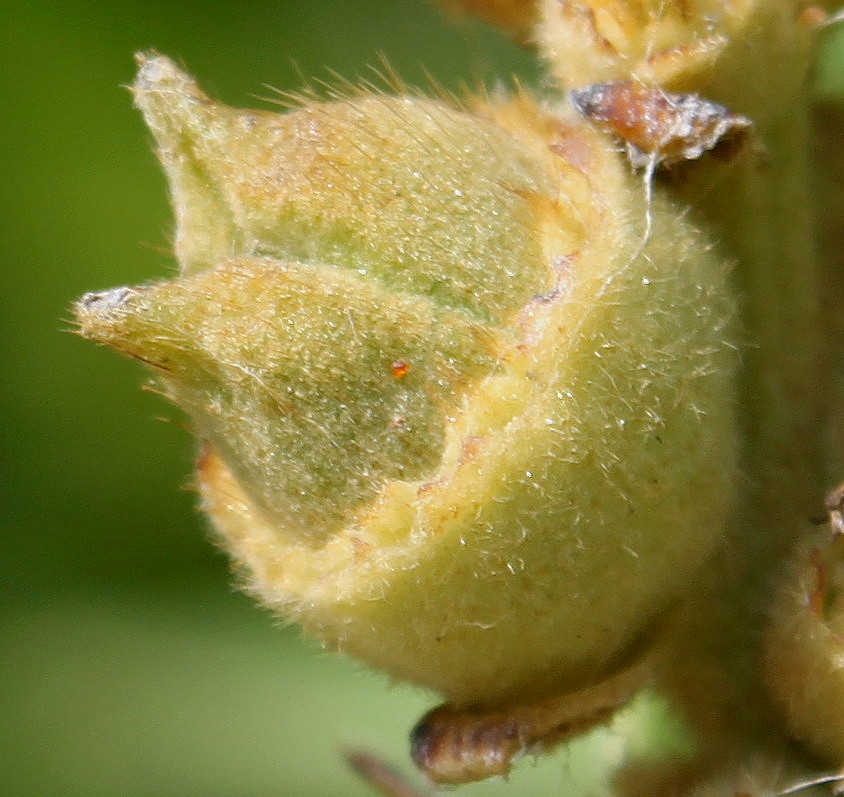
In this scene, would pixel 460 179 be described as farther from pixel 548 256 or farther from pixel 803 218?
pixel 803 218

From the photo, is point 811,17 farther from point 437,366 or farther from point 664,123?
point 437,366

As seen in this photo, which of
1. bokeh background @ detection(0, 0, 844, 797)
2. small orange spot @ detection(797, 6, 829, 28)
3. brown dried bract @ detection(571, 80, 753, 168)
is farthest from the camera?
bokeh background @ detection(0, 0, 844, 797)

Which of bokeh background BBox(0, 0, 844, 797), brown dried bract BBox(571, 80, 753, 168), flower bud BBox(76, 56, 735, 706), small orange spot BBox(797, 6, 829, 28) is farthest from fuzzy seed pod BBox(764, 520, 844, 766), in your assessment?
bokeh background BBox(0, 0, 844, 797)

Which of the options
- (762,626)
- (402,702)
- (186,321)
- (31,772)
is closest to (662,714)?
(762,626)

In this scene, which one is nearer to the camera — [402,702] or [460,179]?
[460,179]

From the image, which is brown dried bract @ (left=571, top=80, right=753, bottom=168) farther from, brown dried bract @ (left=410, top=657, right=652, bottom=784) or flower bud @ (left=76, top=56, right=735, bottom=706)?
brown dried bract @ (left=410, top=657, right=652, bottom=784)

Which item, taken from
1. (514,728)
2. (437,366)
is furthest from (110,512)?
(437,366)
